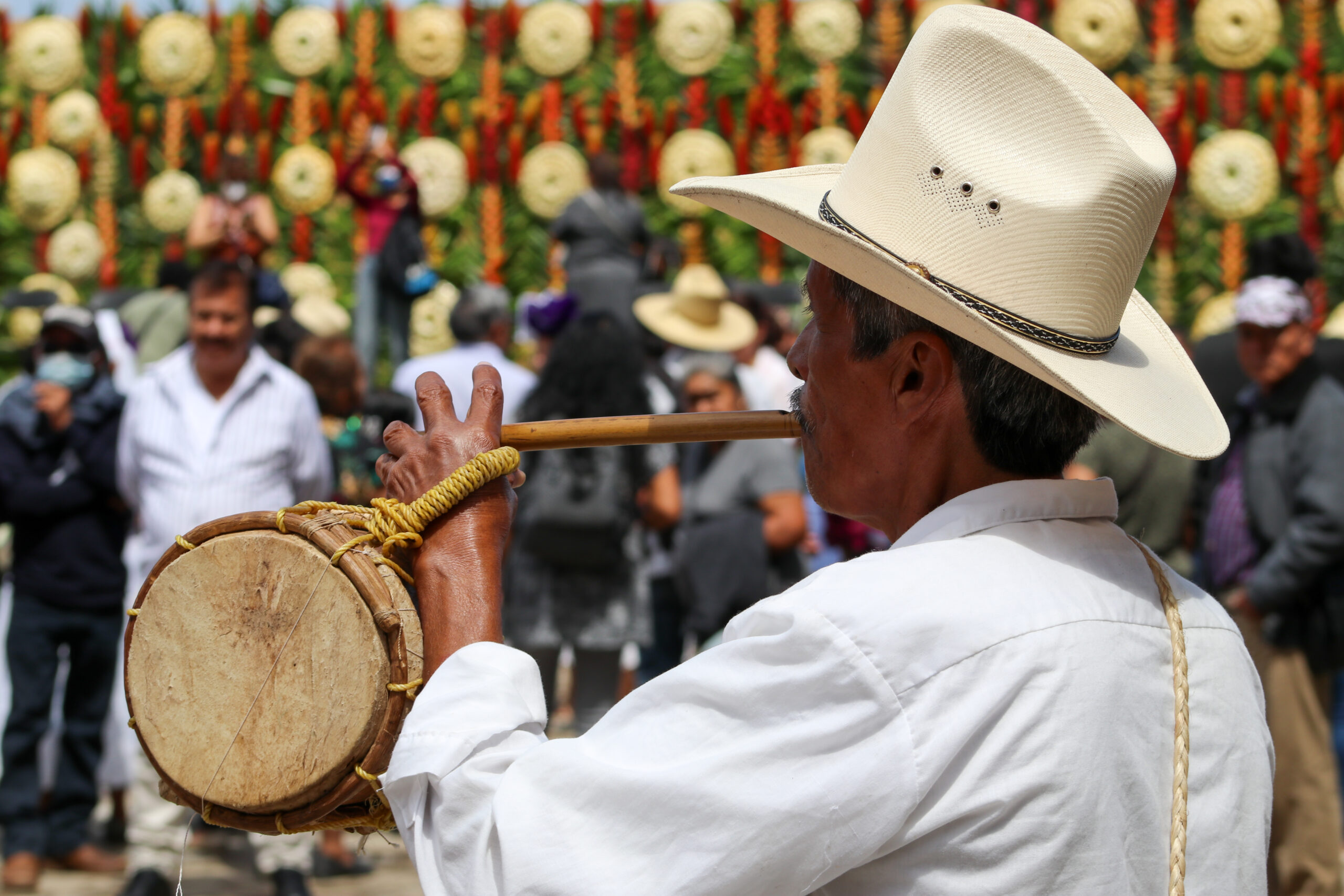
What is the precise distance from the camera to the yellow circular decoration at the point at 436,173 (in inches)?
426

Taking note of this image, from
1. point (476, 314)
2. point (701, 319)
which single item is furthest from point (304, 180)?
point (476, 314)

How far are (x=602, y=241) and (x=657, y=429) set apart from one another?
7.21m

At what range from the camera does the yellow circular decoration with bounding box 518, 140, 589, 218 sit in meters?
10.9

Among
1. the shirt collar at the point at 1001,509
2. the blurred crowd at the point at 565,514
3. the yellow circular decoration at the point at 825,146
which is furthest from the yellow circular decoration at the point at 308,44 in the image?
the shirt collar at the point at 1001,509

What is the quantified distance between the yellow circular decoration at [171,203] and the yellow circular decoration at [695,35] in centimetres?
405

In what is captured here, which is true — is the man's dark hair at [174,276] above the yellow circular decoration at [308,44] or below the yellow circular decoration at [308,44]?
below

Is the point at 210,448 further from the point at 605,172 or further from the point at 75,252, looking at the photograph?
the point at 75,252

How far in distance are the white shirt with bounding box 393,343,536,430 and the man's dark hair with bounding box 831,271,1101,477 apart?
146 inches

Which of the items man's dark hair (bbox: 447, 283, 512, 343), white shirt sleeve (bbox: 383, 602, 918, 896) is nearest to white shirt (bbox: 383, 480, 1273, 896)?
white shirt sleeve (bbox: 383, 602, 918, 896)

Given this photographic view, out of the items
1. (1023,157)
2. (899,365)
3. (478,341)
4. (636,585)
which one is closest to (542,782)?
(899,365)

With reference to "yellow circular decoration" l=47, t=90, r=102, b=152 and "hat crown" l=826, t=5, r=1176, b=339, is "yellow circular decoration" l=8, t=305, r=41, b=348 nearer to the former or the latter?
"yellow circular decoration" l=47, t=90, r=102, b=152

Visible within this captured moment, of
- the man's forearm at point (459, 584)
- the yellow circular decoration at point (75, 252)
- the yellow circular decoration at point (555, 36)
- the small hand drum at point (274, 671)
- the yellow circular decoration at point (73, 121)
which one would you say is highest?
the man's forearm at point (459, 584)

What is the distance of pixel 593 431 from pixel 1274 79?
10.3m

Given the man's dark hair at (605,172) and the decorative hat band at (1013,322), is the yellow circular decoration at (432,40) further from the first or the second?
the decorative hat band at (1013,322)
